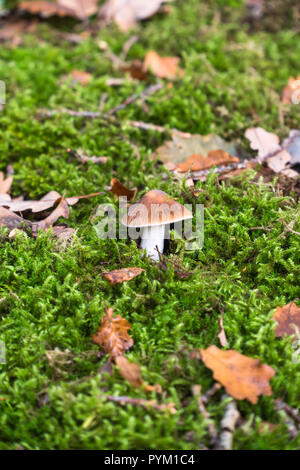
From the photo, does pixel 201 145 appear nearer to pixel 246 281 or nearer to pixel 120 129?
pixel 120 129

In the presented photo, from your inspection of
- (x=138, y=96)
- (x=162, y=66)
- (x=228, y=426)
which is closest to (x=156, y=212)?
(x=228, y=426)

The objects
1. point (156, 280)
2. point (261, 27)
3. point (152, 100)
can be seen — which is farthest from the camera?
point (261, 27)

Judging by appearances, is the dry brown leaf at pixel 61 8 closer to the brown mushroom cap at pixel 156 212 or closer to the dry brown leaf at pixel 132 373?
the brown mushroom cap at pixel 156 212

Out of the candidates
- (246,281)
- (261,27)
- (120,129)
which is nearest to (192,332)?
(246,281)

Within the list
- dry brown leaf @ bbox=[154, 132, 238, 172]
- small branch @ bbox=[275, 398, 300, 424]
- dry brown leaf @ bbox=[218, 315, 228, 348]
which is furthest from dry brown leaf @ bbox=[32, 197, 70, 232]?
small branch @ bbox=[275, 398, 300, 424]

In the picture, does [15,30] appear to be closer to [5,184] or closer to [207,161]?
[5,184]
